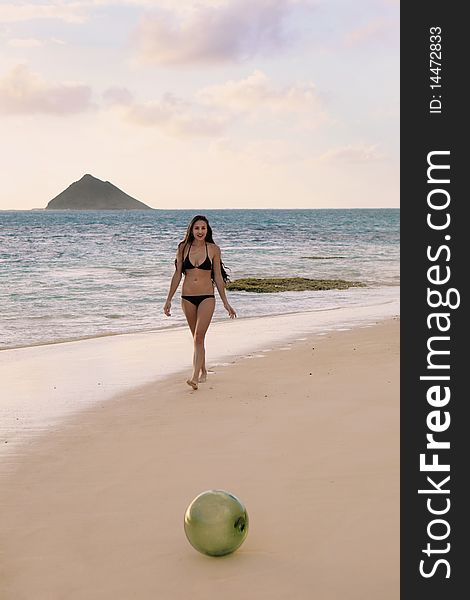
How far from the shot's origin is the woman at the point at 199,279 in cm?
919

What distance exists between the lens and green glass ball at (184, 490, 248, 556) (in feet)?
14.6

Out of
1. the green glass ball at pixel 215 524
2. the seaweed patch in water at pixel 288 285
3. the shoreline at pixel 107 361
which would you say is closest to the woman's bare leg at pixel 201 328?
the shoreline at pixel 107 361

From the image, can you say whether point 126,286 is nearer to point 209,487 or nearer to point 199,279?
point 199,279

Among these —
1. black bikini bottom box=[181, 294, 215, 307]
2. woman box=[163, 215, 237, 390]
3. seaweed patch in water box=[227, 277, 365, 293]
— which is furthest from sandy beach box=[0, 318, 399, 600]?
seaweed patch in water box=[227, 277, 365, 293]

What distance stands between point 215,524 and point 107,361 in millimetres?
6786

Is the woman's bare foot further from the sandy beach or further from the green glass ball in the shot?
the green glass ball

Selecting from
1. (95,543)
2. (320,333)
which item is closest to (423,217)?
(95,543)

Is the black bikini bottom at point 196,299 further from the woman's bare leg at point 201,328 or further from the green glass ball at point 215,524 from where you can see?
the green glass ball at point 215,524

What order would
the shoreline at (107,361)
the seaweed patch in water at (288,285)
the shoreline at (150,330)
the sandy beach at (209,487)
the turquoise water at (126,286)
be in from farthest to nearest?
the seaweed patch in water at (288,285), the turquoise water at (126,286), the shoreline at (150,330), the shoreline at (107,361), the sandy beach at (209,487)

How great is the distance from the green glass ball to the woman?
4600 millimetres

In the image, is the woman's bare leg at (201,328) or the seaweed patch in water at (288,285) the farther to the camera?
the seaweed patch in water at (288,285)

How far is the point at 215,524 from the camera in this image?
4.46m

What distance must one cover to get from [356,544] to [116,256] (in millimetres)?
36582

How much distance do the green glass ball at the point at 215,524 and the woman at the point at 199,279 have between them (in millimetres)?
4600
